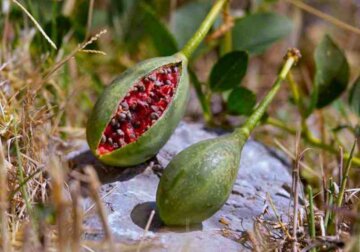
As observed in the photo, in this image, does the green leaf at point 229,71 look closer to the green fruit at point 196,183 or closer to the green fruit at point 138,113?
the green fruit at point 138,113

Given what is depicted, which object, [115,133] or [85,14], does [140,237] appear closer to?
[115,133]

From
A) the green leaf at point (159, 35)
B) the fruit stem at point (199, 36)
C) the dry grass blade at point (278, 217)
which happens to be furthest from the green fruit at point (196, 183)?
the green leaf at point (159, 35)

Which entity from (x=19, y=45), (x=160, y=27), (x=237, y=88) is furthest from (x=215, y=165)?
(x=19, y=45)

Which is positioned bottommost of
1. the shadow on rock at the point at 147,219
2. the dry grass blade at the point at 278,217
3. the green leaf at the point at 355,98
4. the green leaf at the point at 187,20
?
the dry grass blade at the point at 278,217

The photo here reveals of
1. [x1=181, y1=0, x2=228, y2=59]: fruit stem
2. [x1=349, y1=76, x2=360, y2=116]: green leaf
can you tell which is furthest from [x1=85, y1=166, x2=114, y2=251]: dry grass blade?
[x1=349, y1=76, x2=360, y2=116]: green leaf

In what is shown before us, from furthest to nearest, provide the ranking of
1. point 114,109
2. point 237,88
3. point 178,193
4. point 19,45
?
point 19,45
point 237,88
point 114,109
point 178,193
